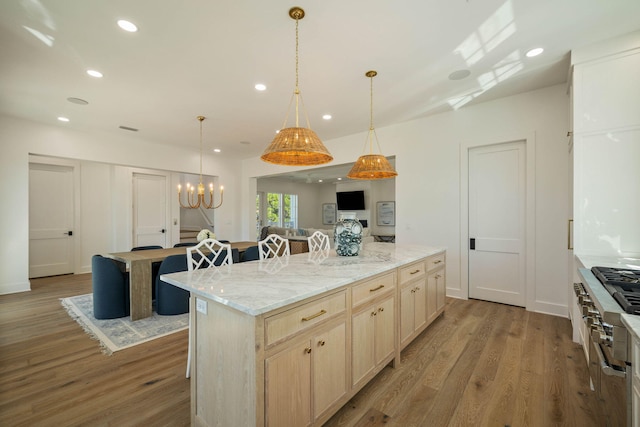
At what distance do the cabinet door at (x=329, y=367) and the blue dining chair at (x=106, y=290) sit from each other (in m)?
3.05

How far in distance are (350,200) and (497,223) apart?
21.7 ft

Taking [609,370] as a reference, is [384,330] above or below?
below

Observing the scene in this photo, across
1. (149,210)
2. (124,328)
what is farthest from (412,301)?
(149,210)

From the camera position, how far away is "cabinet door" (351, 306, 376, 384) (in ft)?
5.85

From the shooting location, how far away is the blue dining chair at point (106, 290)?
328 centimetres

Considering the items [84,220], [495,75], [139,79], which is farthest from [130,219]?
[495,75]

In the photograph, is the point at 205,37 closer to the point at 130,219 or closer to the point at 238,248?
the point at 238,248

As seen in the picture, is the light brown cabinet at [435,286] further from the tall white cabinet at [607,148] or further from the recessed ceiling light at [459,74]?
the recessed ceiling light at [459,74]

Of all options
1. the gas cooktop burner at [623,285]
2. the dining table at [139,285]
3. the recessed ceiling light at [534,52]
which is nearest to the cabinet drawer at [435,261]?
the gas cooktop burner at [623,285]

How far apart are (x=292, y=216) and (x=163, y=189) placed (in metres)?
5.29

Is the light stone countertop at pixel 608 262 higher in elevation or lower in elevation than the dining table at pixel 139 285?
higher

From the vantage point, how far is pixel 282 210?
1110cm

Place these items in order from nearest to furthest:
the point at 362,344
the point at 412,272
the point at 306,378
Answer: the point at 306,378
the point at 362,344
the point at 412,272

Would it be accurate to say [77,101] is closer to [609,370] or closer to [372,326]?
[372,326]
